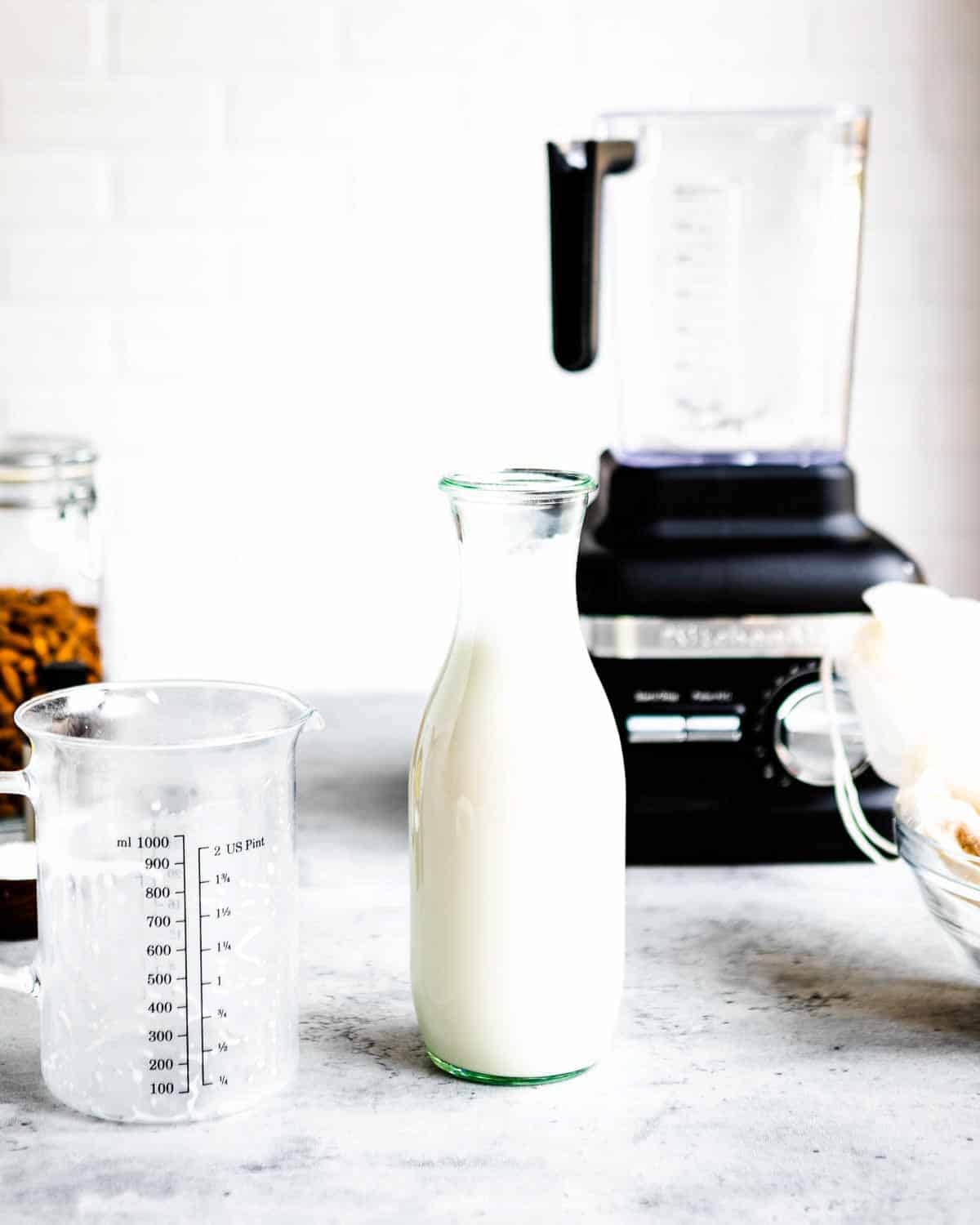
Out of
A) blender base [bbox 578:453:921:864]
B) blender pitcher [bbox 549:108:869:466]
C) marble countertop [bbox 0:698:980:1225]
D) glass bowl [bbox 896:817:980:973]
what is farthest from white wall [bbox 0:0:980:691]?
glass bowl [bbox 896:817:980:973]

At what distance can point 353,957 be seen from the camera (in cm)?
85

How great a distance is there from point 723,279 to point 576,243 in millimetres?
125

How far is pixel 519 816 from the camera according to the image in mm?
651

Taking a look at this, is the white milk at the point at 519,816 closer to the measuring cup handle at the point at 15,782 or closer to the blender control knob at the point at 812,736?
the measuring cup handle at the point at 15,782

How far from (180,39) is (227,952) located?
3.92ft

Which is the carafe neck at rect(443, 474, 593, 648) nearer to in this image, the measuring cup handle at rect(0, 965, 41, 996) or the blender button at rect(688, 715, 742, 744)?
the measuring cup handle at rect(0, 965, 41, 996)

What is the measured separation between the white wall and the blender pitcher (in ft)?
1.84

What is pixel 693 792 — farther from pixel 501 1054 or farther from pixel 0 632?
pixel 0 632

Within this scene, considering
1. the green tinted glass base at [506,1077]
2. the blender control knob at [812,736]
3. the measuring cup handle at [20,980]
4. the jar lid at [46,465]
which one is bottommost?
the green tinted glass base at [506,1077]

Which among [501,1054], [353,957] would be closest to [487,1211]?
[501,1054]

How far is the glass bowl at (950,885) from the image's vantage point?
72 cm

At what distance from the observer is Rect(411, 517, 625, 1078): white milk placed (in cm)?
65

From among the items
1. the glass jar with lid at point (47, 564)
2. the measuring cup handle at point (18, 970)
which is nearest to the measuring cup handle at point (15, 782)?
the measuring cup handle at point (18, 970)

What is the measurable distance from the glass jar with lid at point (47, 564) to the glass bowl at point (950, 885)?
1.79ft
